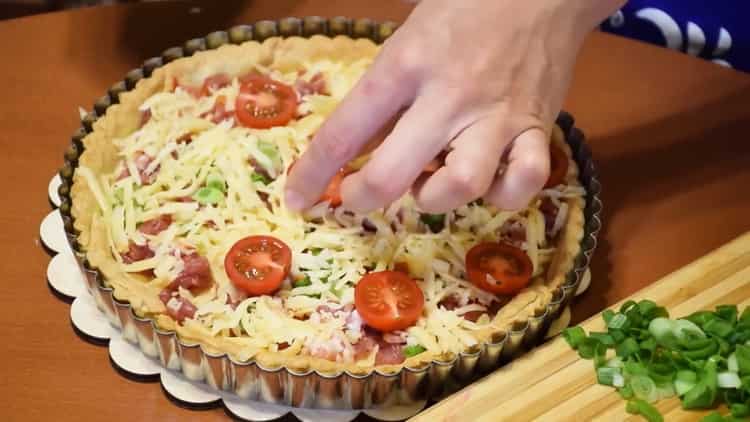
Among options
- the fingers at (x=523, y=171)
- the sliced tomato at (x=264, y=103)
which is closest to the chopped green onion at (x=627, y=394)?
the fingers at (x=523, y=171)

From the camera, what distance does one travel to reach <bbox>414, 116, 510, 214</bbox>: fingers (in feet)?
4.40

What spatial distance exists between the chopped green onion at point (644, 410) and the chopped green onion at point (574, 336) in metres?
0.13

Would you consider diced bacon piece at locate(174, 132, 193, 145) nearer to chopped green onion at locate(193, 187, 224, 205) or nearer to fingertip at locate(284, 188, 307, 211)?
chopped green onion at locate(193, 187, 224, 205)

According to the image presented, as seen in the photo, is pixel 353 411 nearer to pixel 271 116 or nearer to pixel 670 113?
pixel 271 116

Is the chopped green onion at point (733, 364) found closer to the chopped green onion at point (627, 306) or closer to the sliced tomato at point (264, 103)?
the chopped green onion at point (627, 306)

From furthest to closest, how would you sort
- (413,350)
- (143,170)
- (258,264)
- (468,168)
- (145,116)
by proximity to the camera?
(145,116), (143,170), (258,264), (413,350), (468,168)

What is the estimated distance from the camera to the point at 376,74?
1.39m

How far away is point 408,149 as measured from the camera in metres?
1.35

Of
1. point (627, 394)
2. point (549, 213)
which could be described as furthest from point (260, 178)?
point (627, 394)

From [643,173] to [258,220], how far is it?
2.87 ft

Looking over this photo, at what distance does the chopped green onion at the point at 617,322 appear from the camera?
150 cm

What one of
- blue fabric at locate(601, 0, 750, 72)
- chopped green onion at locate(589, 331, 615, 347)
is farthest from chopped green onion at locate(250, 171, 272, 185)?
blue fabric at locate(601, 0, 750, 72)

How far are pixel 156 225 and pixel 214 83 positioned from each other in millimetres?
452

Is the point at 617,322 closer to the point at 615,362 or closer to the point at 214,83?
the point at 615,362
